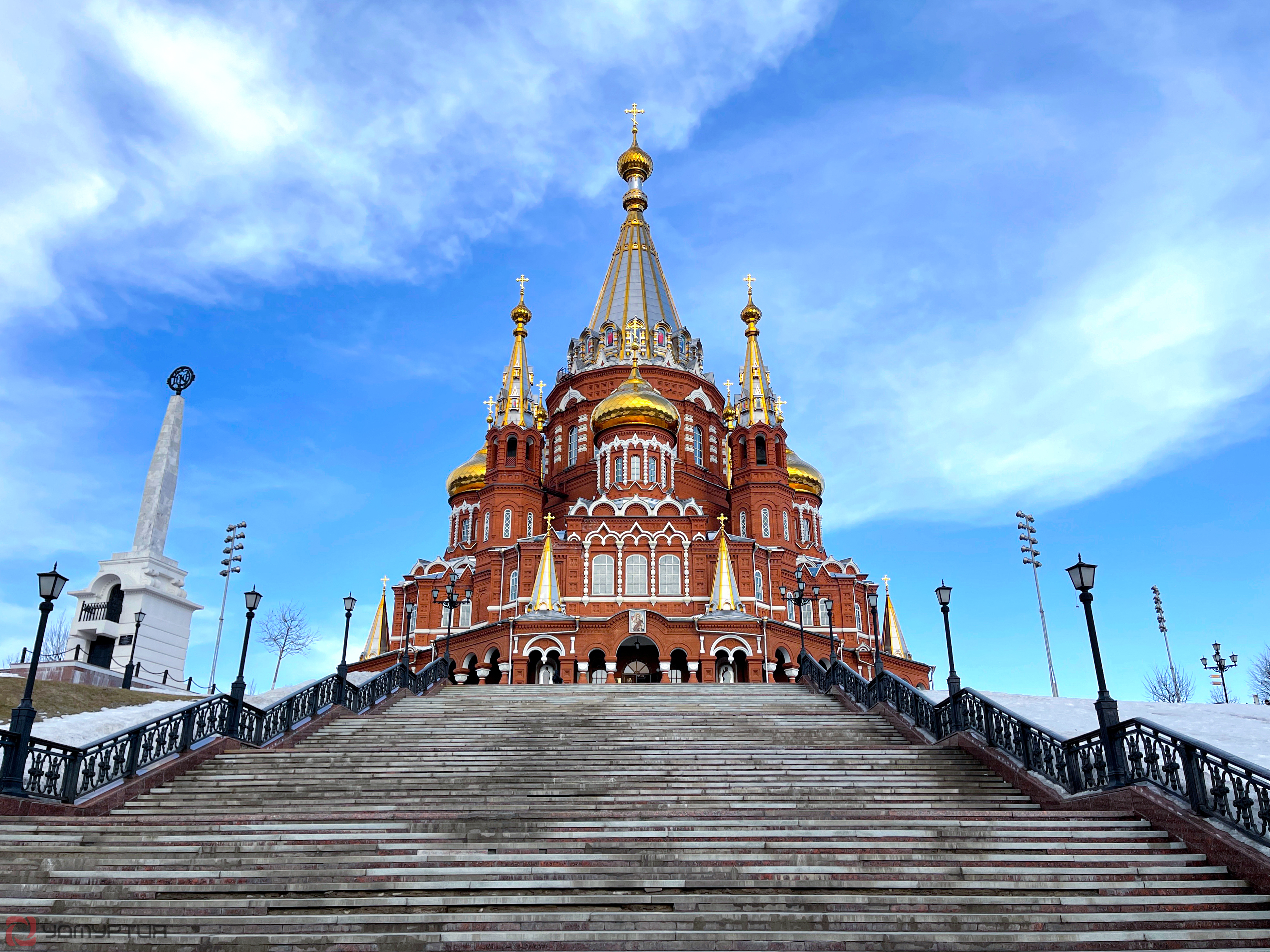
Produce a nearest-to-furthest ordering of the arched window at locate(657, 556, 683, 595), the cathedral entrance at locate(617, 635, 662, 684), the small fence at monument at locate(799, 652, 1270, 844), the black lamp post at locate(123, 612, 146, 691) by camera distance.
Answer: the small fence at monument at locate(799, 652, 1270, 844) < the black lamp post at locate(123, 612, 146, 691) < the cathedral entrance at locate(617, 635, 662, 684) < the arched window at locate(657, 556, 683, 595)

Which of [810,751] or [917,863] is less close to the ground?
[810,751]

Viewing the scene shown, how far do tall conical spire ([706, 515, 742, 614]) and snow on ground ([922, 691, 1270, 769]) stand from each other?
42.7 ft

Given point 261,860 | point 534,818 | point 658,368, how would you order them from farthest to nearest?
point 658,368 → point 534,818 → point 261,860

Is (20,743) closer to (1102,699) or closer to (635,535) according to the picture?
(1102,699)

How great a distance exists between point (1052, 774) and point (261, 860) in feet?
29.0

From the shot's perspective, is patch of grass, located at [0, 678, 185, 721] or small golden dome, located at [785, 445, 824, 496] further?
small golden dome, located at [785, 445, 824, 496]

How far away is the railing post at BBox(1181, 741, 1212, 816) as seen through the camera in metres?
8.97

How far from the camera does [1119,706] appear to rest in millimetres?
21391

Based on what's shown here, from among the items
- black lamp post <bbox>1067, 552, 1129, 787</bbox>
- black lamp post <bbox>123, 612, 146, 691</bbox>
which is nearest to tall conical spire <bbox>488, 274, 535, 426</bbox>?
black lamp post <bbox>123, 612, 146, 691</bbox>

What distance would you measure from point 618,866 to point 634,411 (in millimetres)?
33526

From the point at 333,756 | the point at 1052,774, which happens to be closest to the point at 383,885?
the point at 333,756

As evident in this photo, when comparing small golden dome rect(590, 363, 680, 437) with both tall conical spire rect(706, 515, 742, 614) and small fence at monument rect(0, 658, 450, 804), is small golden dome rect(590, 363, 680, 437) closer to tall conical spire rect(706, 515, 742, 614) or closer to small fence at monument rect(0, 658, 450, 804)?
tall conical spire rect(706, 515, 742, 614)

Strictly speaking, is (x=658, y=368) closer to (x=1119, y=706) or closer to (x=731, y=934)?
(x=1119, y=706)

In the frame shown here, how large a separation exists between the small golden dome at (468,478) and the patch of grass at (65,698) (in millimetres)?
23974
